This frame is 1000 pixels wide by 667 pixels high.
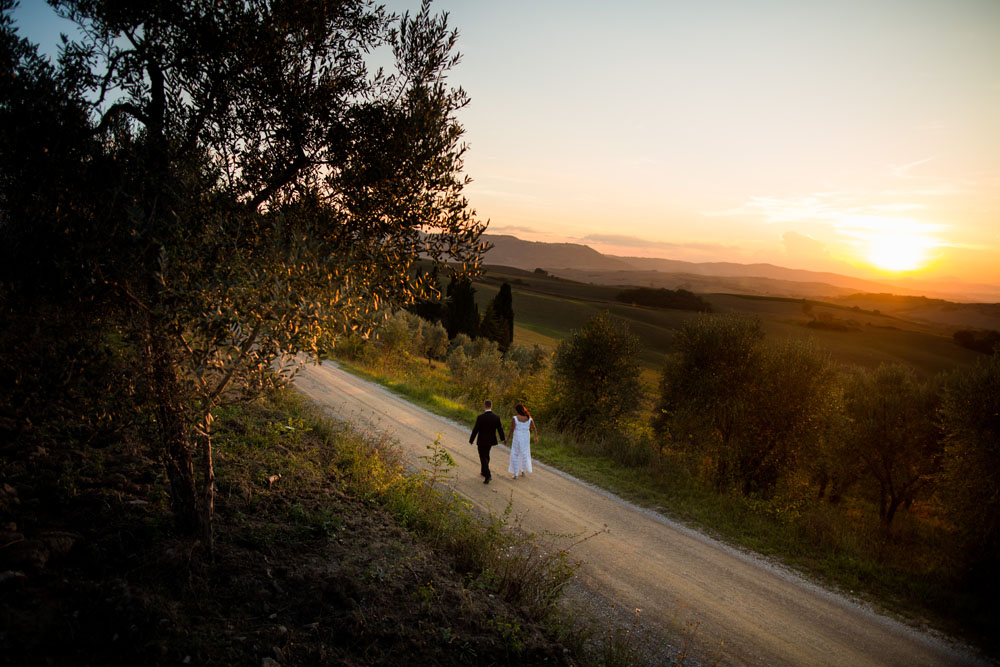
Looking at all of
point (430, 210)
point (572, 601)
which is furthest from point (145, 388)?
point (572, 601)

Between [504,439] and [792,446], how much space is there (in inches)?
620

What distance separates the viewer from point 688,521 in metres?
12.6

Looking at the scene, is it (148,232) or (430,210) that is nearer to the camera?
(148,232)

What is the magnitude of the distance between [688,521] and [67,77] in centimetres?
1455

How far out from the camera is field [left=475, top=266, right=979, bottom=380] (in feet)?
293

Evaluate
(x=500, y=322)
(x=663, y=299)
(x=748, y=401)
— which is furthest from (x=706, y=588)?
(x=663, y=299)

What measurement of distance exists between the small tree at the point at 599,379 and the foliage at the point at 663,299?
5440 inches

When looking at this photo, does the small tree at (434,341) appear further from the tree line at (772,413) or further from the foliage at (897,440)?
the foliage at (897,440)

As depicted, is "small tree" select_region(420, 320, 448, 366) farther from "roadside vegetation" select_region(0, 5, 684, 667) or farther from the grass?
"roadside vegetation" select_region(0, 5, 684, 667)

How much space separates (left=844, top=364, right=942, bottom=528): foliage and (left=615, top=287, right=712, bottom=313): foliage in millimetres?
134823

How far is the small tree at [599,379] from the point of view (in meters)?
26.5

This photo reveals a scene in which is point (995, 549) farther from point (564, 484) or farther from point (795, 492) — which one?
point (564, 484)

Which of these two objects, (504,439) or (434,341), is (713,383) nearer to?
(504,439)

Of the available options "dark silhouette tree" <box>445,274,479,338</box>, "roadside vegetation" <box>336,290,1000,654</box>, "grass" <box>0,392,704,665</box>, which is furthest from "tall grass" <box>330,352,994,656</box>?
"dark silhouette tree" <box>445,274,479,338</box>
